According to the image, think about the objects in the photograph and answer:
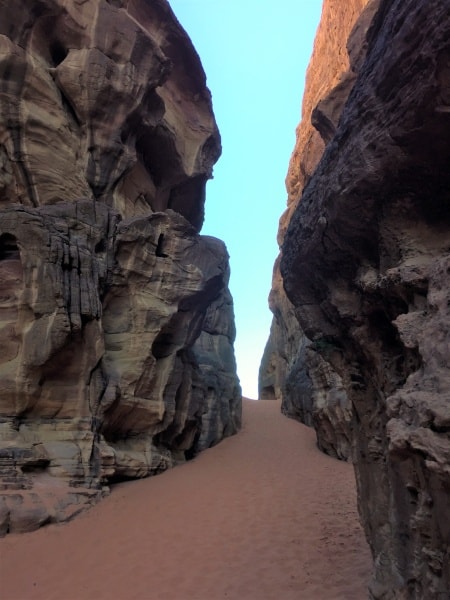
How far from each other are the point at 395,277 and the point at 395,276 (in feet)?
0.03

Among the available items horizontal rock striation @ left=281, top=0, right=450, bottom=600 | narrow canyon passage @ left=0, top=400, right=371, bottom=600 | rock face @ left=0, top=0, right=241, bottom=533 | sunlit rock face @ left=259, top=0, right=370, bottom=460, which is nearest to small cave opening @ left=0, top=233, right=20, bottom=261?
rock face @ left=0, top=0, right=241, bottom=533

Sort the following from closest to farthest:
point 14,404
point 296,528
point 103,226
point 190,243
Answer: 1. point 296,528
2. point 14,404
3. point 103,226
4. point 190,243

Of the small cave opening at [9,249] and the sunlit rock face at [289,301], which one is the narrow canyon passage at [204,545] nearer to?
the sunlit rock face at [289,301]

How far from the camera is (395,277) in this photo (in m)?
4.93

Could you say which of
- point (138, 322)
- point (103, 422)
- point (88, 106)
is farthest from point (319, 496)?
point (88, 106)

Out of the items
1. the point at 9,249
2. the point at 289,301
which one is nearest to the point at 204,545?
the point at 9,249

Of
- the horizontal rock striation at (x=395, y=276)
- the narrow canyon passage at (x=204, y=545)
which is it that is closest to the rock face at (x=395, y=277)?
the horizontal rock striation at (x=395, y=276)

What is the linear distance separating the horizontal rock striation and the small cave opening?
865 cm

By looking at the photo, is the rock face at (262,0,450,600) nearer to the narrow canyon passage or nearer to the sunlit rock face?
the sunlit rock face

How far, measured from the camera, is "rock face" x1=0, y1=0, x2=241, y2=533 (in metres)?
12.1

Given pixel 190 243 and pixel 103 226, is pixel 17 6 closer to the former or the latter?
pixel 103 226

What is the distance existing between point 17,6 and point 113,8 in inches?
142

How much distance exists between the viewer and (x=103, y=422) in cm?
1348

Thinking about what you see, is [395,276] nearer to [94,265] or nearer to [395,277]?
[395,277]
